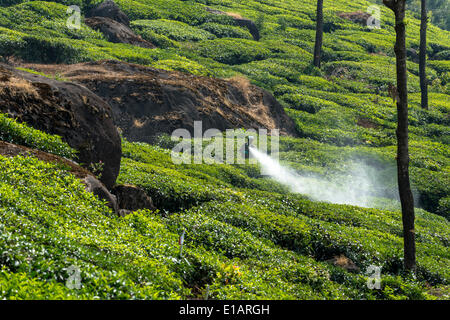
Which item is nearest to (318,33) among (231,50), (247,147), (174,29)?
(231,50)

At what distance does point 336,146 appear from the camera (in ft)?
105

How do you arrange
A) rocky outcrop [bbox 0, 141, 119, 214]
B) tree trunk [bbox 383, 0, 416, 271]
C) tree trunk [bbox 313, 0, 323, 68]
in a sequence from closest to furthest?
rocky outcrop [bbox 0, 141, 119, 214]
tree trunk [bbox 383, 0, 416, 271]
tree trunk [bbox 313, 0, 323, 68]

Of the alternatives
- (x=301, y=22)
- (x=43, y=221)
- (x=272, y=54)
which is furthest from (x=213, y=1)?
(x=43, y=221)

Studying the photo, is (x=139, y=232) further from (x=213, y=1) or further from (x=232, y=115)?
(x=213, y=1)

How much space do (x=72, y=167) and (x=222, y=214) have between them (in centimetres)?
510

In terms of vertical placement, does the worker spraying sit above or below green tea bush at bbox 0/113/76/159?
below

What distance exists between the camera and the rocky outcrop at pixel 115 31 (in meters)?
43.1

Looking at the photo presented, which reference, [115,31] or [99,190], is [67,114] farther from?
[115,31]

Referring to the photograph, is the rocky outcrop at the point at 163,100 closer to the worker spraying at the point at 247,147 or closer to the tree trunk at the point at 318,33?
the worker spraying at the point at 247,147

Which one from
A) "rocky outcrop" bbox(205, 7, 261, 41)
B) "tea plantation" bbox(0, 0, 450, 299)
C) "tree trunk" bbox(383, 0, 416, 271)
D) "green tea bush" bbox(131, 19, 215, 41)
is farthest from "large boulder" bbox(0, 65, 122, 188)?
"rocky outcrop" bbox(205, 7, 261, 41)

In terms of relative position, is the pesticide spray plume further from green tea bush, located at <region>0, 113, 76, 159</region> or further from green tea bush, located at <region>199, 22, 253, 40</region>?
green tea bush, located at <region>199, 22, 253, 40</region>

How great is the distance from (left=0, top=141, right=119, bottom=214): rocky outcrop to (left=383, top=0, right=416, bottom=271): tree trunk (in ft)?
27.2

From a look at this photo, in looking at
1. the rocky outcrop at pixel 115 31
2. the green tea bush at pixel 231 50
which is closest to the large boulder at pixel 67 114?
the rocky outcrop at pixel 115 31

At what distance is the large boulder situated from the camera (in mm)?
14430
